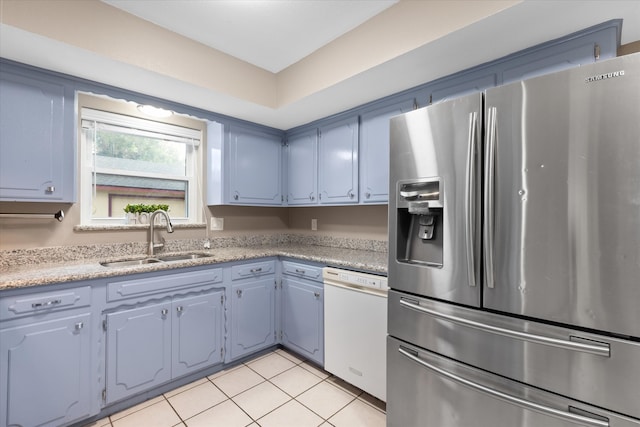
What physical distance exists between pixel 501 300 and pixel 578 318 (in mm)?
226

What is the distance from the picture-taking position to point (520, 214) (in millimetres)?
1097

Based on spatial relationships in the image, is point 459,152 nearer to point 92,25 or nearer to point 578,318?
point 578,318

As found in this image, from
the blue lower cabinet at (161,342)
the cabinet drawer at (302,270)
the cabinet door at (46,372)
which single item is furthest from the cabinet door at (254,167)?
the cabinet door at (46,372)

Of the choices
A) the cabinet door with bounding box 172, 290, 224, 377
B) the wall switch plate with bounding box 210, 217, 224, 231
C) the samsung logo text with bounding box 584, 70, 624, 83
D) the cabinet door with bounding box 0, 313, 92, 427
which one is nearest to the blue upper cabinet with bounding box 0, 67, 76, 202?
the cabinet door with bounding box 0, 313, 92, 427

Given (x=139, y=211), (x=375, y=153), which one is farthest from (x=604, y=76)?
(x=139, y=211)

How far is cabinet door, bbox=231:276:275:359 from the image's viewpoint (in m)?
2.35

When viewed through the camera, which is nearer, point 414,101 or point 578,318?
point 578,318

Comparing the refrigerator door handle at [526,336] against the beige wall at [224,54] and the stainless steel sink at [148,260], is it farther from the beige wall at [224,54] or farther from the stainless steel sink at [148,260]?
the stainless steel sink at [148,260]

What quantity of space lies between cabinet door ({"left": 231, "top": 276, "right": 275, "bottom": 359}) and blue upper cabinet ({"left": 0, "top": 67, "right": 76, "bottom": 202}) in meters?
1.35

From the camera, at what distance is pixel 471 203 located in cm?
121

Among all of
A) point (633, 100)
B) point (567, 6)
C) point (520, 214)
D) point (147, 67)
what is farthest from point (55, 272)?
point (567, 6)

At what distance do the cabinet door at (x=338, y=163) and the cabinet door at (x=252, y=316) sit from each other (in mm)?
950

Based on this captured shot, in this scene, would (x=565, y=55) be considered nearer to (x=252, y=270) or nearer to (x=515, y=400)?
(x=515, y=400)

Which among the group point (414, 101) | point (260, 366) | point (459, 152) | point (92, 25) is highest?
point (92, 25)
